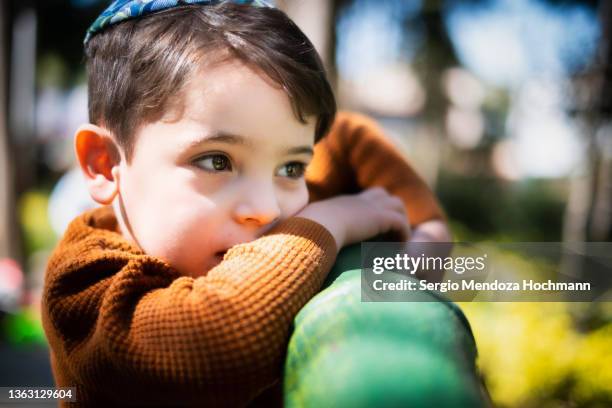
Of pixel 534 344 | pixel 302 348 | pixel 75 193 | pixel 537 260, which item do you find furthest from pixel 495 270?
pixel 75 193

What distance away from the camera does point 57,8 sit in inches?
243

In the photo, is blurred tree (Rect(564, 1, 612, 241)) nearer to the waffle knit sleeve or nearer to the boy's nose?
the waffle knit sleeve

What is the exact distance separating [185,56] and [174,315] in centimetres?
46

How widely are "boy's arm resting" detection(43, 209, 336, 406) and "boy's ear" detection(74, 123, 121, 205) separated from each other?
0.17m

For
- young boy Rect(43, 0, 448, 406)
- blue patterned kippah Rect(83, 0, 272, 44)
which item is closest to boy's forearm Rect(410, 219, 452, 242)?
young boy Rect(43, 0, 448, 406)

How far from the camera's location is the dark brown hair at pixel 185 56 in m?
1.02

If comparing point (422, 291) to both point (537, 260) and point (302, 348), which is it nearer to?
point (302, 348)

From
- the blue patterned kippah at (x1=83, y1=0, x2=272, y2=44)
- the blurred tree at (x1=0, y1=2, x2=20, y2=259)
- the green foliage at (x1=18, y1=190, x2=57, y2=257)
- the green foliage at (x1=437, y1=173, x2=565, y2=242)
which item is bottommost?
the green foliage at (x1=437, y1=173, x2=565, y2=242)

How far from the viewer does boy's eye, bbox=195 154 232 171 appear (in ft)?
3.24

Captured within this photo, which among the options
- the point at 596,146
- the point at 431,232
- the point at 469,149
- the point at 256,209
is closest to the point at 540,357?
the point at 431,232

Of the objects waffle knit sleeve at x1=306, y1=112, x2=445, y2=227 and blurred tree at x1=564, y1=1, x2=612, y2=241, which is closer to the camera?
waffle knit sleeve at x1=306, y1=112, x2=445, y2=227

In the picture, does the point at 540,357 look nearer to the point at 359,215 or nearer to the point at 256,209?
the point at 359,215

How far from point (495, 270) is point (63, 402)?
961 mm

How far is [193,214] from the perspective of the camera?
982 mm
